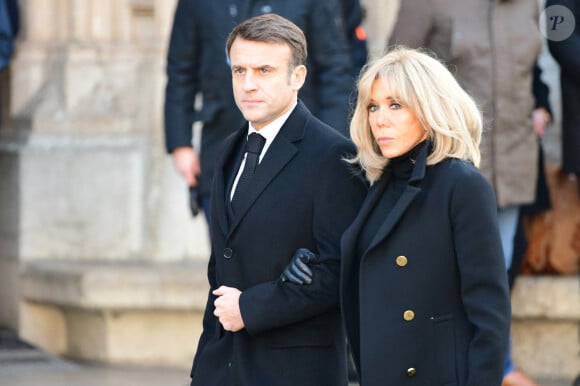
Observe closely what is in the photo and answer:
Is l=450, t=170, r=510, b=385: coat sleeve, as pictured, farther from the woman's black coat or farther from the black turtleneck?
the black turtleneck

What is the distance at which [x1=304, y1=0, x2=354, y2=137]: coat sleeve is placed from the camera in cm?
585

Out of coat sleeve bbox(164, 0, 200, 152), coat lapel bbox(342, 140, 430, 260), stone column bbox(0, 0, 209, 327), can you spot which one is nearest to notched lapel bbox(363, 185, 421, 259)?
coat lapel bbox(342, 140, 430, 260)

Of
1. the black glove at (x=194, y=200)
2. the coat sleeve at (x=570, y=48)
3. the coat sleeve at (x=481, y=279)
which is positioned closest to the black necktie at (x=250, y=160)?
the coat sleeve at (x=481, y=279)

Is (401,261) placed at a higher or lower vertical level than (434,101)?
lower

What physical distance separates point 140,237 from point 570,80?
8.08 feet

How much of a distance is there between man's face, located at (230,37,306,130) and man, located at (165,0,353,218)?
1805 mm

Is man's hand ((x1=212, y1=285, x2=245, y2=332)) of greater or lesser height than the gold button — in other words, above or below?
below

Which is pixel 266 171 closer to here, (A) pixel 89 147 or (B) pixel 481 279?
(B) pixel 481 279

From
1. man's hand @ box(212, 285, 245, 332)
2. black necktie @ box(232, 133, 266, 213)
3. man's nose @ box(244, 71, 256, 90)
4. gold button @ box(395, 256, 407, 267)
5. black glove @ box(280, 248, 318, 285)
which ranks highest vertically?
man's nose @ box(244, 71, 256, 90)

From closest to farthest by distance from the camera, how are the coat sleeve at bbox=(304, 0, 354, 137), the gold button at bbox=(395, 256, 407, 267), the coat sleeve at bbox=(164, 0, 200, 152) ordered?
Result: the gold button at bbox=(395, 256, 407, 267) < the coat sleeve at bbox=(304, 0, 354, 137) < the coat sleeve at bbox=(164, 0, 200, 152)

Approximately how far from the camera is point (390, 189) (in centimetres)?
388

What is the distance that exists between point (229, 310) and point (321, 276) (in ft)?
0.85

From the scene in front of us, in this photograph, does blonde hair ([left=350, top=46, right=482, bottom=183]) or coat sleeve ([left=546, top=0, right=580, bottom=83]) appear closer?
blonde hair ([left=350, top=46, right=482, bottom=183])

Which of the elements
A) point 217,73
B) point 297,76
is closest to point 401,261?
point 297,76
